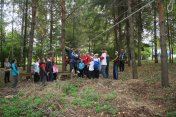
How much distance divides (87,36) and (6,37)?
11.8 meters

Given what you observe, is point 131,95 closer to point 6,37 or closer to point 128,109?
point 128,109

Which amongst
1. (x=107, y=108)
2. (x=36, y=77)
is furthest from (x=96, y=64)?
(x=107, y=108)

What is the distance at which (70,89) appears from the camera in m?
11.6

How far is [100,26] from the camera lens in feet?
87.7

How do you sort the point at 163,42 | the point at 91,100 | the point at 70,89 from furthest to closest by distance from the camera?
1. the point at 163,42
2. the point at 70,89
3. the point at 91,100

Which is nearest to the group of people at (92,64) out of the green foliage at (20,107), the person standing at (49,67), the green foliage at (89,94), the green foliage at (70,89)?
the person standing at (49,67)

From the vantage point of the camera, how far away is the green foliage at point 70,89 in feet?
36.3

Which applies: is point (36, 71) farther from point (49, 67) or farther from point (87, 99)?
point (87, 99)

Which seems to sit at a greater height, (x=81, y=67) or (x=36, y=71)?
(x=81, y=67)

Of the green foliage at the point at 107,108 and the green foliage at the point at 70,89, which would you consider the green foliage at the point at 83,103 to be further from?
the green foliage at the point at 70,89

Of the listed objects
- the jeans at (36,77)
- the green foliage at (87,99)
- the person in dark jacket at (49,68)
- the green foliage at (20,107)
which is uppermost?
the person in dark jacket at (49,68)

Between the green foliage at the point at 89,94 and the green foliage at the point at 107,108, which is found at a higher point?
the green foliage at the point at 89,94

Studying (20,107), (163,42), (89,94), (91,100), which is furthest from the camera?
(163,42)

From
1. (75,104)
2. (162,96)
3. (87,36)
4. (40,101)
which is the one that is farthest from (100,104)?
(87,36)
